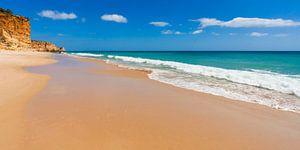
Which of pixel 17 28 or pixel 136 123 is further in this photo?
pixel 17 28

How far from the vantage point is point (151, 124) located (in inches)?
165

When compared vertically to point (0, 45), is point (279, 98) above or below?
below

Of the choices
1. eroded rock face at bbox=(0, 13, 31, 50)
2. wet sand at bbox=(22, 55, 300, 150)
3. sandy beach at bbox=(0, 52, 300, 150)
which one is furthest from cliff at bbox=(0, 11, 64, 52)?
wet sand at bbox=(22, 55, 300, 150)

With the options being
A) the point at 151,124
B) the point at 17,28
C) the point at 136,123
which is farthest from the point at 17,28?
the point at 151,124

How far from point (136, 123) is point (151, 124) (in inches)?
13.0

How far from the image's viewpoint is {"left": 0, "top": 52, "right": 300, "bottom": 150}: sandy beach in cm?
327

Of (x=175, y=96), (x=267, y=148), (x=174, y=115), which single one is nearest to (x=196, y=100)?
(x=175, y=96)

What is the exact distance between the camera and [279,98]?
283 inches

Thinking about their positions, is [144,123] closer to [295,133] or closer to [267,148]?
[267,148]

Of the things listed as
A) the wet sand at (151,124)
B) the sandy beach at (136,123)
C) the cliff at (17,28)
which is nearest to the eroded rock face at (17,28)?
the cliff at (17,28)

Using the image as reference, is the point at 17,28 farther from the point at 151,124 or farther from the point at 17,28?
the point at 151,124

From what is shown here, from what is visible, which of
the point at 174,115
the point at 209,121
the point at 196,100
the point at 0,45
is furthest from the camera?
the point at 0,45

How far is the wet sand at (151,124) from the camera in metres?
3.29

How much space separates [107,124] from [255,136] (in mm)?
3021
